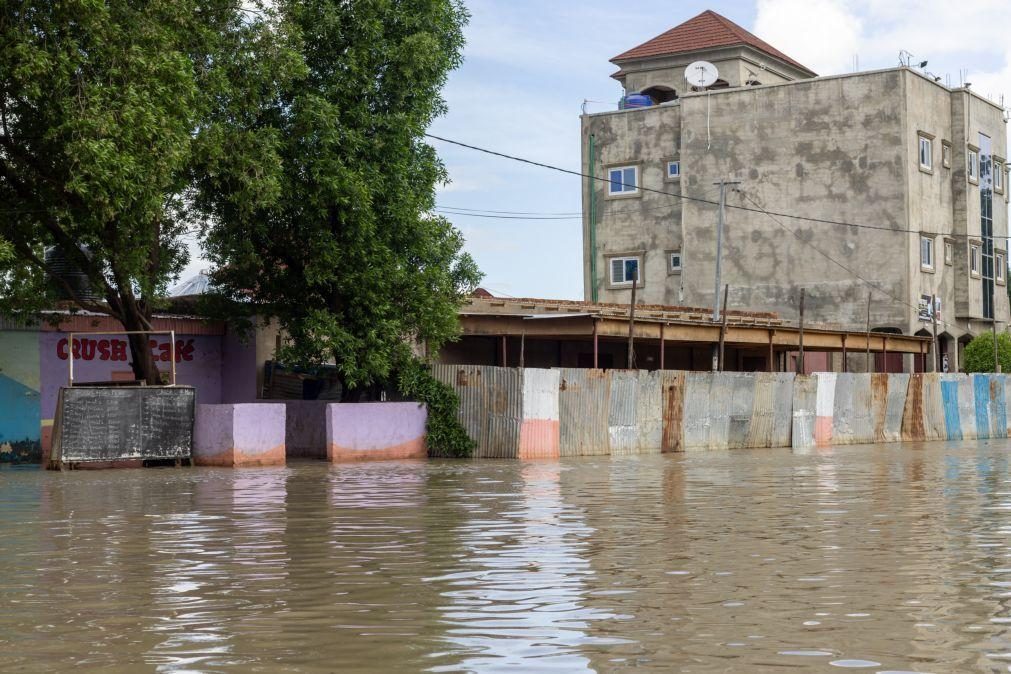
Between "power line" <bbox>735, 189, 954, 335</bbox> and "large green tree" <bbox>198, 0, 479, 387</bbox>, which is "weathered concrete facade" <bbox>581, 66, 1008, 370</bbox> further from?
"large green tree" <bbox>198, 0, 479, 387</bbox>

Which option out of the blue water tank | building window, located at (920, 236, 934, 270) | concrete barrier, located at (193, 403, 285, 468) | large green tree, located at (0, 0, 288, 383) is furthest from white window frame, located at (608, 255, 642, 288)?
concrete barrier, located at (193, 403, 285, 468)

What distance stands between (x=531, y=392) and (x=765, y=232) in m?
29.2

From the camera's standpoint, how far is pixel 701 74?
57094 millimetres

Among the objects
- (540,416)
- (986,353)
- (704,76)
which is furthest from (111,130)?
(986,353)

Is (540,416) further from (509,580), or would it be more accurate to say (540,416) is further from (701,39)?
(701,39)

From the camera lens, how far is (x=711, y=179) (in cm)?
5653

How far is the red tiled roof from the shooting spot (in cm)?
6200

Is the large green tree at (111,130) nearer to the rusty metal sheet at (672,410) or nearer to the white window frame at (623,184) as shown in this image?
the rusty metal sheet at (672,410)

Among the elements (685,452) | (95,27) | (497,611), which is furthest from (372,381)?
(497,611)

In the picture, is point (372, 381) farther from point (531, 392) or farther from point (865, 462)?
point (865, 462)

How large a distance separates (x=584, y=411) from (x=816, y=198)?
27720 millimetres

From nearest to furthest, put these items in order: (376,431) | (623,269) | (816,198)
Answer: (376,431), (816,198), (623,269)

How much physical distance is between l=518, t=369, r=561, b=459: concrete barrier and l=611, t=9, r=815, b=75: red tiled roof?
36645mm

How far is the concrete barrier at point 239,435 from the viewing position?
83.5ft
